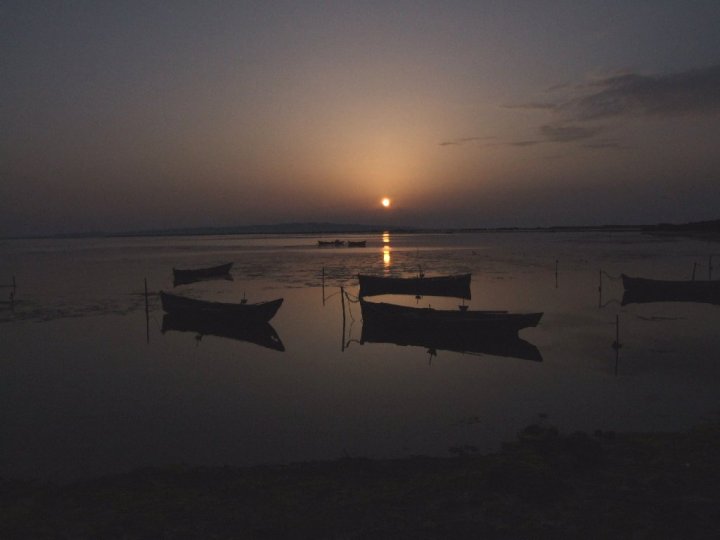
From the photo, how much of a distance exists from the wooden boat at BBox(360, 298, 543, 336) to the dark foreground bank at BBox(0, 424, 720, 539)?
10581 mm

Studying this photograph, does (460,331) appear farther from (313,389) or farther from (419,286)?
(419,286)

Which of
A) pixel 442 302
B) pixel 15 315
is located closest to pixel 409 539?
pixel 442 302

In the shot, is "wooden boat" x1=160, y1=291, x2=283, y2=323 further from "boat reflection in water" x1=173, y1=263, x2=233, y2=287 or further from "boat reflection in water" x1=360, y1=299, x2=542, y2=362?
"boat reflection in water" x1=173, y1=263, x2=233, y2=287

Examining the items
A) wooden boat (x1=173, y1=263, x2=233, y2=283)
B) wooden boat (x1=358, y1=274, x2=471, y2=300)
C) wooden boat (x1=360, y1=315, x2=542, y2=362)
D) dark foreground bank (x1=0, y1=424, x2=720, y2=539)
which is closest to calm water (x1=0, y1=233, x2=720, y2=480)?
wooden boat (x1=360, y1=315, x2=542, y2=362)

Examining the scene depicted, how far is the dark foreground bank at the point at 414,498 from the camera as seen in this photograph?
692 cm

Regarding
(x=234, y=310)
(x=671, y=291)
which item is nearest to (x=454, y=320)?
(x=234, y=310)

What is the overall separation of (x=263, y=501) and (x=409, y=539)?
2.37 metres

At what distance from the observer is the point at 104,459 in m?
10.2

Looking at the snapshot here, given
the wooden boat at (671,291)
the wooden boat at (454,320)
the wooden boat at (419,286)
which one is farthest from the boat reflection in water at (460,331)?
the wooden boat at (671,291)

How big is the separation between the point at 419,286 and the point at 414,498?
2814 centimetres

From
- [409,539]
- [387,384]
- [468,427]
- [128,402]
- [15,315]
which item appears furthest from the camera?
[15,315]

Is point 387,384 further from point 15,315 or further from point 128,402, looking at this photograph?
point 15,315

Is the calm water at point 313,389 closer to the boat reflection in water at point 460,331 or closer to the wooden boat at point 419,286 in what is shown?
the boat reflection in water at point 460,331

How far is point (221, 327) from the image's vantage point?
24734 millimetres
